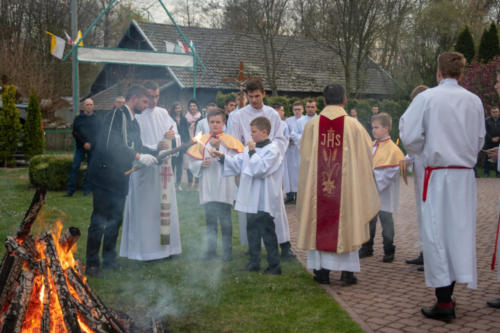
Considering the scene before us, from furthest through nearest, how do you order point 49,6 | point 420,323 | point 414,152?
point 49,6
point 414,152
point 420,323

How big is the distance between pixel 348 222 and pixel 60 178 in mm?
9192

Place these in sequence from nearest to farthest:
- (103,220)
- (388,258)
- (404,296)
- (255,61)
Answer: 1. (404,296)
2. (103,220)
3. (388,258)
4. (255,61)

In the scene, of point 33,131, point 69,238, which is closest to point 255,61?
point 33,131

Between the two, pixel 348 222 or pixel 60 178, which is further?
pixel 60 178

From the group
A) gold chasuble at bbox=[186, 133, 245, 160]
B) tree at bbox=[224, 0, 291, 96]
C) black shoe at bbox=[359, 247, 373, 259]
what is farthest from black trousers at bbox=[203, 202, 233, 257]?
tree at bbox=[224, 0, 291, 96]

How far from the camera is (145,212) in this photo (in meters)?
6.30

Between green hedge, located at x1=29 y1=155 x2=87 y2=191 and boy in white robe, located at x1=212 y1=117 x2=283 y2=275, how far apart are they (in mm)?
7579

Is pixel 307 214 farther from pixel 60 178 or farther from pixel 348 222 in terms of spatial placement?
pixel 60 178

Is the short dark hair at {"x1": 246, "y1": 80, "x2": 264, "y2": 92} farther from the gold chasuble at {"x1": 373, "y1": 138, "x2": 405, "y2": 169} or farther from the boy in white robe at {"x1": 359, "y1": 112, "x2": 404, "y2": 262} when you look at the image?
the gold chasuble at {"x1": 373, "y1": 138, "x2": 405, "y2": 169}

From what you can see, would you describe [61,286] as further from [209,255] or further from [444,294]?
[209,255]

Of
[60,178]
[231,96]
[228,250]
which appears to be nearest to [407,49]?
[231,96]

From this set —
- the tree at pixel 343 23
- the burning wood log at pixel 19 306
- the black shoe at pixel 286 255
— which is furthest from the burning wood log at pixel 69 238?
the tree at pixel 343 23

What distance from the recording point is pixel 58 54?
43.1ft

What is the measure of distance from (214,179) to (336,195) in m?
1.83
